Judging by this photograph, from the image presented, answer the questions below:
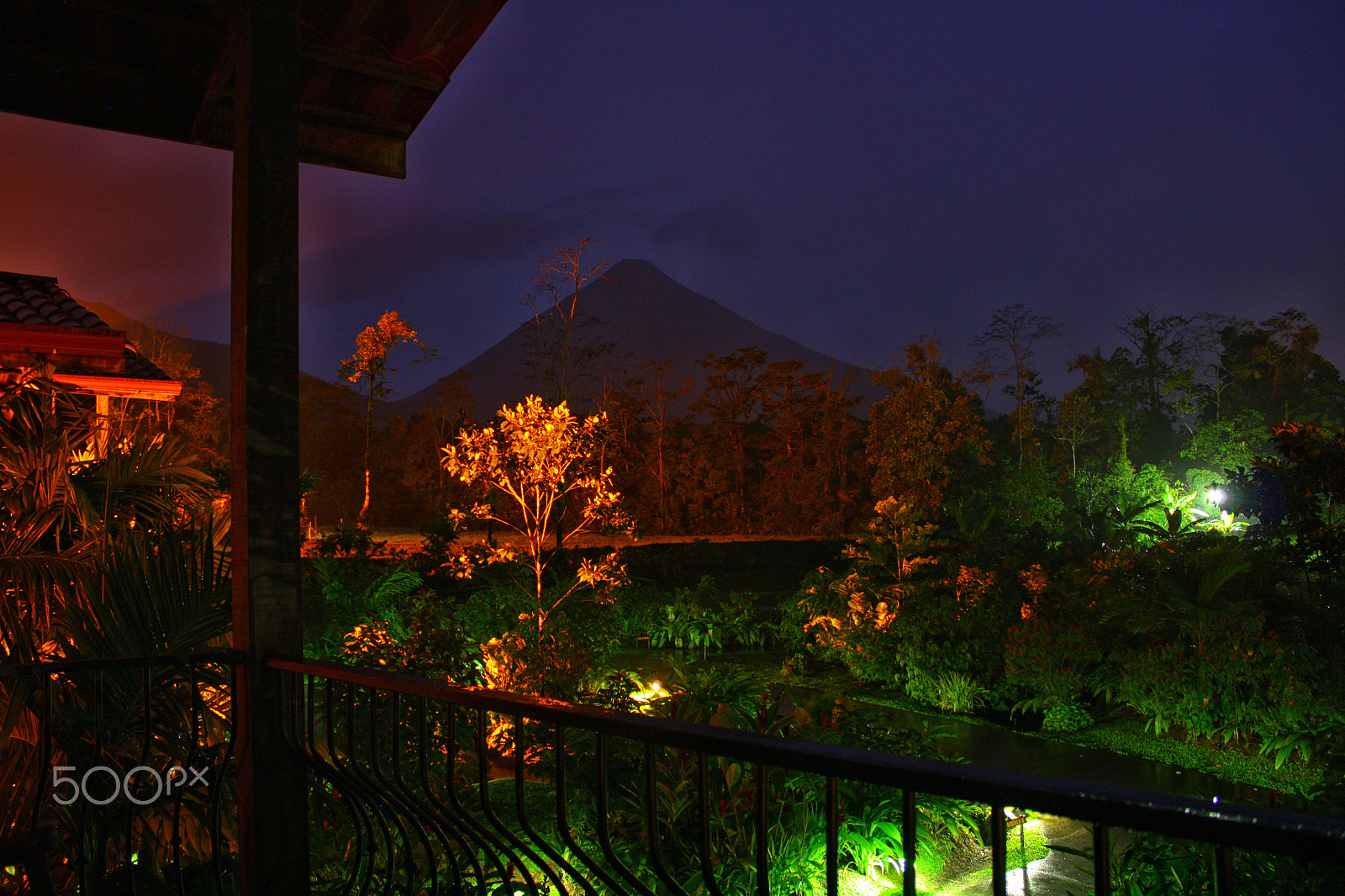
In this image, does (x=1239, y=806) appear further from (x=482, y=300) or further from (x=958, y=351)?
(x=482, y=300)

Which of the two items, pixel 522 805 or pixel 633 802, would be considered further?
pixel 633 802

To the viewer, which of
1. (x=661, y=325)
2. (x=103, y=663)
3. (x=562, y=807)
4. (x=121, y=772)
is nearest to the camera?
(x=562, y=807)

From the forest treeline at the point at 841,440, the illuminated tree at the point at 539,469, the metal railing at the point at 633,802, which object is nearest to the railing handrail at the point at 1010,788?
the metal railing at the point at 633,802

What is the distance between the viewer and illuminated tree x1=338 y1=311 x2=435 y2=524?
18.4 m

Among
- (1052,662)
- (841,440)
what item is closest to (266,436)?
(1052,662)

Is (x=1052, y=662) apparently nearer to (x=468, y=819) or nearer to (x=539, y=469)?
(x=539, y=469)

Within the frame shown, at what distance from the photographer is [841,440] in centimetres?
2403

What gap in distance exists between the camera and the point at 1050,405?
1227 inches

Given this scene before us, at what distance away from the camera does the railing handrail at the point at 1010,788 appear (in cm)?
67

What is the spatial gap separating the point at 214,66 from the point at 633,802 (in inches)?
143

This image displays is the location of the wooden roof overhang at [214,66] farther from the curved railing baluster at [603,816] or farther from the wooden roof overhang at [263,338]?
the curved railing baluster at [603,816]

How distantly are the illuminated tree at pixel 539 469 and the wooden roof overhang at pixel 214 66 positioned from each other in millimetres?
3917

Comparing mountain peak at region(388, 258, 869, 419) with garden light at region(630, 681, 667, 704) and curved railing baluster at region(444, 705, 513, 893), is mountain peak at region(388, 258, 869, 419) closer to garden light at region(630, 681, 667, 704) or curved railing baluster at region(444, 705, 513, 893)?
garden light at region(630, 681, 667, 704)

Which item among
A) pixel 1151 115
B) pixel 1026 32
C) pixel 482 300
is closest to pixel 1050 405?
pixel 1026 32
